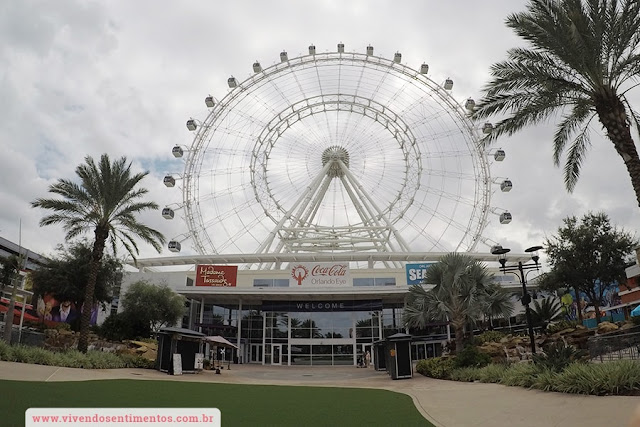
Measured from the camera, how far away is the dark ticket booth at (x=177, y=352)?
25641mm

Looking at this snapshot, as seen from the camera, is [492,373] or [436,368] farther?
[436,368]

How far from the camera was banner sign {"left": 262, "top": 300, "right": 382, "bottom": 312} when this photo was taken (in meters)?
43.5

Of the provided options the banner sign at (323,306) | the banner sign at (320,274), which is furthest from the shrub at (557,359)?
the banner sign at (323,306)

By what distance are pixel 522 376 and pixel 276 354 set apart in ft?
98.5

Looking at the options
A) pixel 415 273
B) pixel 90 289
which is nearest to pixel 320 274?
pixel 415 273

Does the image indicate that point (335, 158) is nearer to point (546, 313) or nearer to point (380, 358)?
point (380, 358)

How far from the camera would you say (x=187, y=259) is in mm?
48812

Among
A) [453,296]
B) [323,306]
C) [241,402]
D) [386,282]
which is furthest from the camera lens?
[386,282]

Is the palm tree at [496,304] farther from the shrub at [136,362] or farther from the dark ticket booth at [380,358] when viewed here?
the shrub at [136,362]

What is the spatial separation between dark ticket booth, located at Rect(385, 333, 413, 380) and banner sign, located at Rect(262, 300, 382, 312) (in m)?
18.3

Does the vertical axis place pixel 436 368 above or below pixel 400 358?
below

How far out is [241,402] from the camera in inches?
505

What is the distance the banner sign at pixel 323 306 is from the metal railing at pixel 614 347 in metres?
27.4

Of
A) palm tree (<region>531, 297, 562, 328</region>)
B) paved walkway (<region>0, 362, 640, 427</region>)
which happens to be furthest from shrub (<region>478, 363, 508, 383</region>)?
palm tree (<region>531, 297, 562, 328</region>)
